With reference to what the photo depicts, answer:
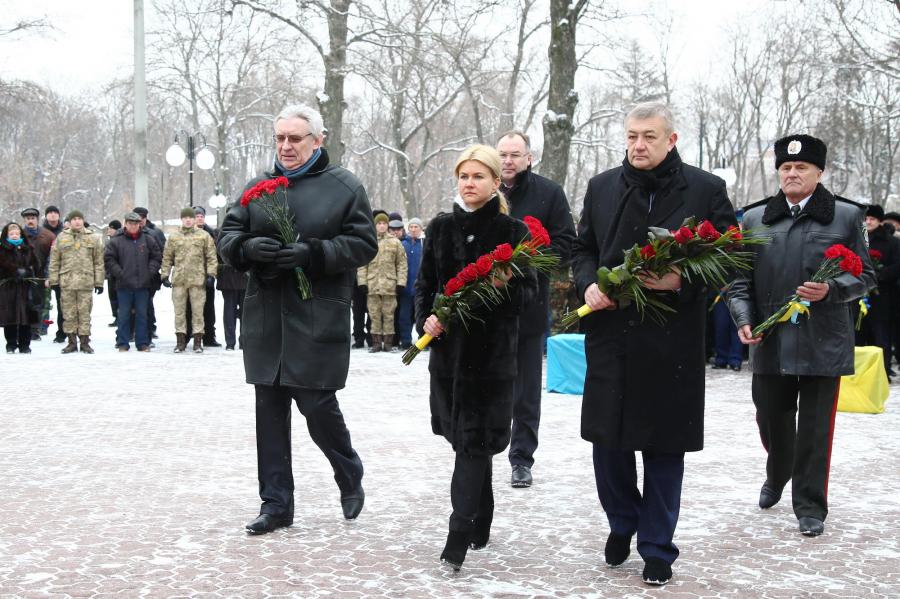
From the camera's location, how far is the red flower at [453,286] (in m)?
5.00

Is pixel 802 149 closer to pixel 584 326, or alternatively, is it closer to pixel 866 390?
pixel 584 326

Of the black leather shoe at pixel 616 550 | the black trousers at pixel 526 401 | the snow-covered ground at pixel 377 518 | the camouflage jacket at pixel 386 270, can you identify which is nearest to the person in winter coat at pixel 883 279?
the snow-covered ground at pixel 377 518

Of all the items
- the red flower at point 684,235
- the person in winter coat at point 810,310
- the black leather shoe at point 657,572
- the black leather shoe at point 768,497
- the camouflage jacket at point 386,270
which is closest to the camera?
the red flower at point 684,235

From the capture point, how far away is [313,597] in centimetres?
467

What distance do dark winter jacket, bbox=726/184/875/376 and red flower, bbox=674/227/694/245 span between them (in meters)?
1.29

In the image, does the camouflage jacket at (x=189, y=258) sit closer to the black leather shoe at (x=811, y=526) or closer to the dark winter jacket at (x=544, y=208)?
the dark winter jacket at (x=544, y=208)

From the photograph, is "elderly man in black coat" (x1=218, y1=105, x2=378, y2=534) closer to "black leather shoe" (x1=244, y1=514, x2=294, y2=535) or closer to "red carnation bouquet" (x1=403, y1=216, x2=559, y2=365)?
"black leather shoe" (x1=244, y1=514, x2=294, y2=535)

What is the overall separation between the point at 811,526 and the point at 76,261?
12.9 m

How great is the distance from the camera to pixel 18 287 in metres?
16.4

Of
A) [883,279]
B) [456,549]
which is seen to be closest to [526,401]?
[456,549]

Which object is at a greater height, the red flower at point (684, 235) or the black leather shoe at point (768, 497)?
the red flower at point (684, 235)

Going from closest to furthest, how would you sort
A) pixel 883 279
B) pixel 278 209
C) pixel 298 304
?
pixel 278 209 < pixel 298 304 < pixel 883 279

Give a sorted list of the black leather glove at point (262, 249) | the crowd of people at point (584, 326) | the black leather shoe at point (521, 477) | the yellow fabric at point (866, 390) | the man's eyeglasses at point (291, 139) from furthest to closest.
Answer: the yellow fabric at point (866, 390) → the black leather shoe at point (521, 477) → the man's eyeglasses at point (291, 139) → the black leather glove at point (262, 249) → the crowd of people at point (584, 326)

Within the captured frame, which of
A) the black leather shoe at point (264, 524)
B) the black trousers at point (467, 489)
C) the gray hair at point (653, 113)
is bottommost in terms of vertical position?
the black leather shoe at point (264, 524)
